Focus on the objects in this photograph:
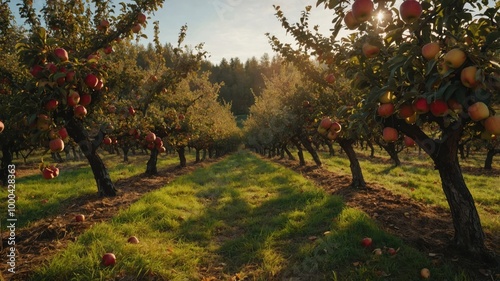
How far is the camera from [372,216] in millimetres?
7516

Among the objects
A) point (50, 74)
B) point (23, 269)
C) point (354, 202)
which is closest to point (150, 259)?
point (23, 269)

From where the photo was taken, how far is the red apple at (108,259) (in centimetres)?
476

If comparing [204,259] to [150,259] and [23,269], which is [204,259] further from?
[23,269]

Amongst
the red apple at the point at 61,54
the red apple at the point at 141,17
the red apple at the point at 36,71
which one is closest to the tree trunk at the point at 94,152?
the red apple at the point at 141,17

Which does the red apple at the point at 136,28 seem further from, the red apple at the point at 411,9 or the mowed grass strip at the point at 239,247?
the red apple at the point at 411,9

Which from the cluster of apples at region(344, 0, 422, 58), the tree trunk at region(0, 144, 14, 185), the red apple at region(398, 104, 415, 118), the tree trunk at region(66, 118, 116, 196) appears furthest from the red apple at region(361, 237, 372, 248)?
the tree trunk at region(0, 144, 14, 185)

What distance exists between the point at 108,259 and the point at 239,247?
8.46 ft

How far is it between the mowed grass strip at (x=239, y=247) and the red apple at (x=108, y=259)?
78 mm

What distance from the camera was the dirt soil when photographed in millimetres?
4977

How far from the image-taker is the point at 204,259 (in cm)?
579

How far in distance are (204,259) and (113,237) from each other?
180 centimetres

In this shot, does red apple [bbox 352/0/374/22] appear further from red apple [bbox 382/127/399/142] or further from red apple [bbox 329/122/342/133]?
red apple [bbox 329/122/342/133]

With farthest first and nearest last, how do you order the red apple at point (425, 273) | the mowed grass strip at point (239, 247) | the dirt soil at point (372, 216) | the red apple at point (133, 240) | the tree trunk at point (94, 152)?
the tree trunk at point (94, 152)
the red apple at point (133, 240)
the dirt soil at point (372, 216)
the mowed grass strip at point (239, 247)
the red apple at point (425, 273)

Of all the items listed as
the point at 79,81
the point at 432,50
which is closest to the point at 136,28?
the point at 79,81
